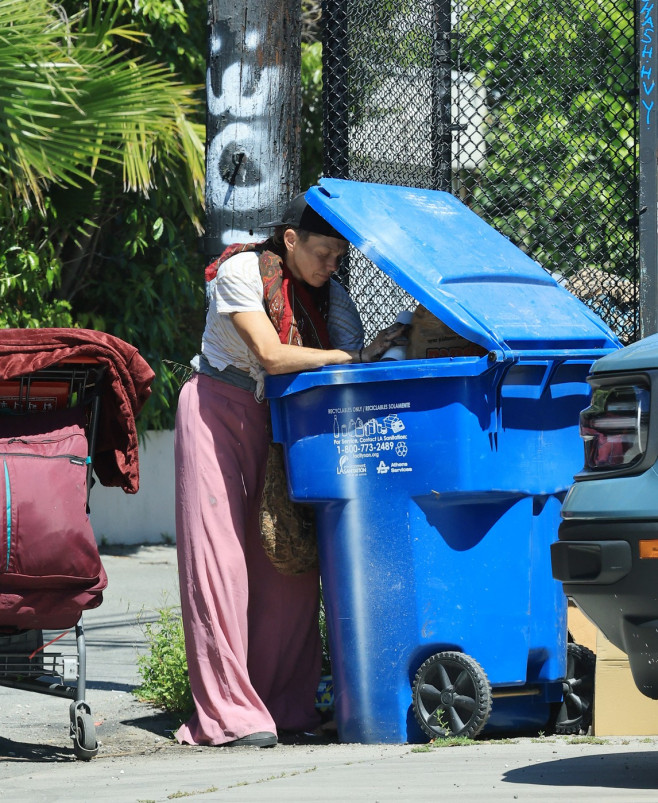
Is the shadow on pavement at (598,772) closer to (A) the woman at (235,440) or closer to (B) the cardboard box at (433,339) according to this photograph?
(A) the woman at (235,440)

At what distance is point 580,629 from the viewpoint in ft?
16.7

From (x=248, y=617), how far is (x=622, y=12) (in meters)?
2.96

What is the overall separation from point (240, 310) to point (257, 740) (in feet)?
4.98

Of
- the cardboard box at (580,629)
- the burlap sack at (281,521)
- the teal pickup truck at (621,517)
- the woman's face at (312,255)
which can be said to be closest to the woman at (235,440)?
the woman's face at (312,255)

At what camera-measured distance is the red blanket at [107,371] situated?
4484 millimetres

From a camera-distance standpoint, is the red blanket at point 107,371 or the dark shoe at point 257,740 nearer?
the red blanket at point 107,371

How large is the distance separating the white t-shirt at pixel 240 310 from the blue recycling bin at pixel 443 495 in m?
0.21

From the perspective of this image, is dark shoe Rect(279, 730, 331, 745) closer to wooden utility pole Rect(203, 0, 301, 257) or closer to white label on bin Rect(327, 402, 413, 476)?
white label on bin Rect(327, 402, 413, 476)

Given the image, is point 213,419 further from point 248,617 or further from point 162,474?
point 162,474

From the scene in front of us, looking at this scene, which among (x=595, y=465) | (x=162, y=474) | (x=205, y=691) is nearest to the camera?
(x=595, y=465)

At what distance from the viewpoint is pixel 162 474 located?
12750 mm

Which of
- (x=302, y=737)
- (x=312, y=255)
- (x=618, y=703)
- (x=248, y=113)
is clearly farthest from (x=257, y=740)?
(x=248, y=113)

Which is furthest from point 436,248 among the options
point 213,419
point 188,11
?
point 188,11

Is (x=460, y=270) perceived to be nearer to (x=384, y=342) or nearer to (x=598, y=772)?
(x=384, y=342)
